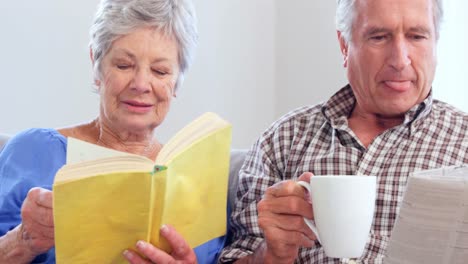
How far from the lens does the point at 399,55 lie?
1405 millimetres

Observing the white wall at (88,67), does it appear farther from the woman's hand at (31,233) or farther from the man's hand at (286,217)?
the man's hand at (286,217)

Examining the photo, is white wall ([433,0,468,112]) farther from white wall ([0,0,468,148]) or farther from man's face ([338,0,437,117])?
man's face ([338,0,437,117])

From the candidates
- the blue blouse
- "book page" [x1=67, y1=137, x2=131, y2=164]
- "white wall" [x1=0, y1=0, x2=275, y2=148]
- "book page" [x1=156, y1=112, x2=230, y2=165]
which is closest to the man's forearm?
the blue blouse

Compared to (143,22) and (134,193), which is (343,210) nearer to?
(134,193)

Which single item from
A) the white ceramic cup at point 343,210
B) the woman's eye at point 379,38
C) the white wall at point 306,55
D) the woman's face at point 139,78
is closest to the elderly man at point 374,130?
the woman's eye at point 379,38

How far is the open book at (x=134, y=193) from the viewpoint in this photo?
0.95 meters

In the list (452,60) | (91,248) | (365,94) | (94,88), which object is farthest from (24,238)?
(452,60)

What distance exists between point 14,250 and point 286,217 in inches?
19.7

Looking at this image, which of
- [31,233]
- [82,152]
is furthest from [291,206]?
[31,233]

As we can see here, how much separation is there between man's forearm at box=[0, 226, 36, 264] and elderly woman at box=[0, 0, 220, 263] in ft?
→ 0.39

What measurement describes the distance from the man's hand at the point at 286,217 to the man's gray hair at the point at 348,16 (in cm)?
57

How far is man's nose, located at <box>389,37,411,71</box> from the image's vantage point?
1.40m

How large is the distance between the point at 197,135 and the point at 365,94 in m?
0.57

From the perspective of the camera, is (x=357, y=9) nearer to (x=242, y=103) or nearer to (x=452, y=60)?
(x=452, y=60)
